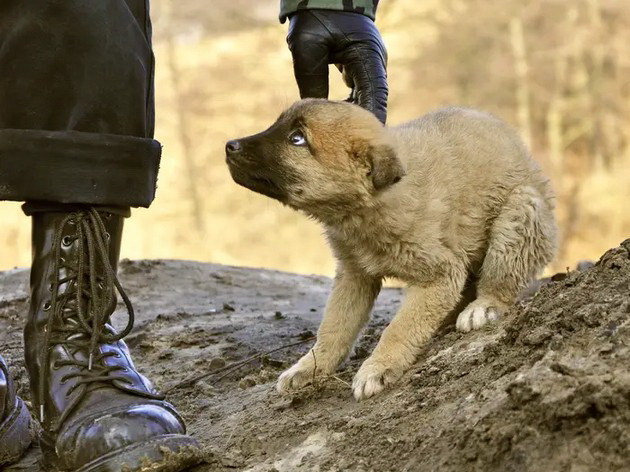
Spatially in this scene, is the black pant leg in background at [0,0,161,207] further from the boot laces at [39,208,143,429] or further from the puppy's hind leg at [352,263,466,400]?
the puppy's hind leg at [352,263,466,400]

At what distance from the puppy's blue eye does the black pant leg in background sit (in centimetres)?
73

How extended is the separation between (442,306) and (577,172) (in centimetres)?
1890

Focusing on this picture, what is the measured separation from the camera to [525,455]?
2.10 metres

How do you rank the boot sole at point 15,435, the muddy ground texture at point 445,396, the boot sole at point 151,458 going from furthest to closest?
1. the boot sole at point 15,435
2. the boot sole at point 151,458
3. the muddy ground texture at point 445,396

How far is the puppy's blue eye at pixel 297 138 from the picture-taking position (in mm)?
3355

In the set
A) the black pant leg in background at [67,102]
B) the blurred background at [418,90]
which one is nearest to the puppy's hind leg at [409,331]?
the black pant leg in background at [67,102]

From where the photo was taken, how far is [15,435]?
302 cm

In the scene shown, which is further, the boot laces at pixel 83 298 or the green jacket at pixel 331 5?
the green jacket at pixel 331 5

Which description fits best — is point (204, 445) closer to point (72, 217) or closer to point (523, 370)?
point (72, 217)

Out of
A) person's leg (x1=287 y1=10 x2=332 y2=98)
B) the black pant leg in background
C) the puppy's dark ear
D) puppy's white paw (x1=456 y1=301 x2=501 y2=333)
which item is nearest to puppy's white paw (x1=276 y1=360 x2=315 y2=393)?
puppy's white paw (x1=456 y1=301 x2=501 y2=333)

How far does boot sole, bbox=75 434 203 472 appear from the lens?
247 centimetres

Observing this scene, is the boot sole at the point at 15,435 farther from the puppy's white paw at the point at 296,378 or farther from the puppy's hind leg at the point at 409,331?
the puppy's hind leg at the point at 409,331

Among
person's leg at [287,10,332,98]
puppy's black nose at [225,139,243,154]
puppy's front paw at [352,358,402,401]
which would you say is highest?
person's leg at [287,10,332,98]

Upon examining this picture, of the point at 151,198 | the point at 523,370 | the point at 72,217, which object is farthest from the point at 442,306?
the point at 72,217
